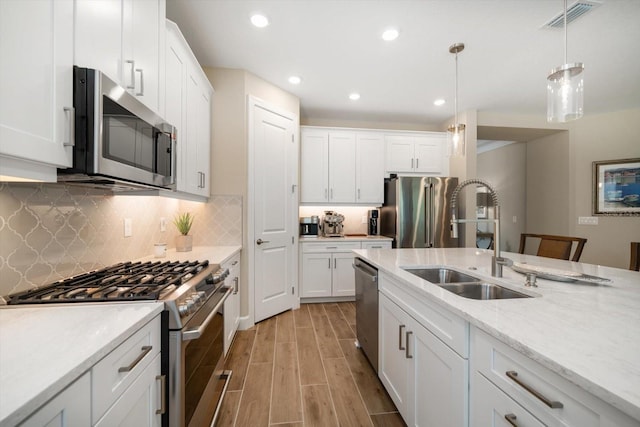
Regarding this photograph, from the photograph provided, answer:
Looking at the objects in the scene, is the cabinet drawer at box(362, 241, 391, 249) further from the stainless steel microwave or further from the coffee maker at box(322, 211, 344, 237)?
the stainless steel microwave

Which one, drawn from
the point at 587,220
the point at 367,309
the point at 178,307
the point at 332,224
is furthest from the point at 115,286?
the point at 587,220

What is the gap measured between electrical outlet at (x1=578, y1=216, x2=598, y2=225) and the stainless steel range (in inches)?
214

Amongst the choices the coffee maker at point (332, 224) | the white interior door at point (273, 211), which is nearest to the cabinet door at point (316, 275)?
the white interior door at point (273, 211)

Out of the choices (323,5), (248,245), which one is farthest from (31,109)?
(248,245)

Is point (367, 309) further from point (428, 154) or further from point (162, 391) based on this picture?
point (428, 154)

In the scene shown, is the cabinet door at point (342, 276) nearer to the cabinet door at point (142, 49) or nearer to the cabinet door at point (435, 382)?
the cabinet door at point (435, 382)

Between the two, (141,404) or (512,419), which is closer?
(512,419)

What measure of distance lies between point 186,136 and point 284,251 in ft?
5.58

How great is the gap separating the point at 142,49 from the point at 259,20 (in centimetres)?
107

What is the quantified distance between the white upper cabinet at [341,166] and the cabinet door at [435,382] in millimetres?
2713

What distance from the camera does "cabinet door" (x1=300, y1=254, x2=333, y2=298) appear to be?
360 cm

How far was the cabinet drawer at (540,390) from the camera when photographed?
0.56 meters

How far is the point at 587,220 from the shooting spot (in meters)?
4.08

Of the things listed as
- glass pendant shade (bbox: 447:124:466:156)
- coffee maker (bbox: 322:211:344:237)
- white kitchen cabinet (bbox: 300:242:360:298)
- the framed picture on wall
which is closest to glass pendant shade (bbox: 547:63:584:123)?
glass pendant shade (bbox: 447:124:466:156)
